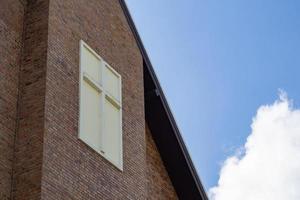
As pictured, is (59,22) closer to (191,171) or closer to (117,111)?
(117,111)

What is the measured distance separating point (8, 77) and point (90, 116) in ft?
7.13

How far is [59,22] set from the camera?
15734 mm

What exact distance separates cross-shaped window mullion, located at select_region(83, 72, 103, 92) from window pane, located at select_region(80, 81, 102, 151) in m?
0.07

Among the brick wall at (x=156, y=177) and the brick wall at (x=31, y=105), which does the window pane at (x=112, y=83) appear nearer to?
the brick wall at (x=31, y=105)

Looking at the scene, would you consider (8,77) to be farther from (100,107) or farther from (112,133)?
(112,133)

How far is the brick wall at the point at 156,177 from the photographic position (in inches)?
753

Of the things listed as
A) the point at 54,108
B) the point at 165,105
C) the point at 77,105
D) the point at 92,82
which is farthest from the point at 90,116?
the point at 165,105

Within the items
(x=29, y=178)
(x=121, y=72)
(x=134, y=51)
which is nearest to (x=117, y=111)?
(x=121, y=72)

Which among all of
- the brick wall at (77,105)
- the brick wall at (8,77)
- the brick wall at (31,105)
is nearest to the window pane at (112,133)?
the brick wall at (77,105)

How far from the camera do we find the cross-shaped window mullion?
52.1 ft

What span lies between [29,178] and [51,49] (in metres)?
3.23

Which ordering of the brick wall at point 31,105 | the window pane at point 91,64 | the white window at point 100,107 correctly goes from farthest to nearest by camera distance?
1. the window pane at point 91,64
2. the white window at point 100,107
3. the brick wall at point 31,105

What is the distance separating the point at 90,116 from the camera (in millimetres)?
15578

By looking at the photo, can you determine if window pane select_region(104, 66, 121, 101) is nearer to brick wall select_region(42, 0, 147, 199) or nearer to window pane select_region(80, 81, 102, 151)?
brick wall select_region(42, 0, 147, 199)
